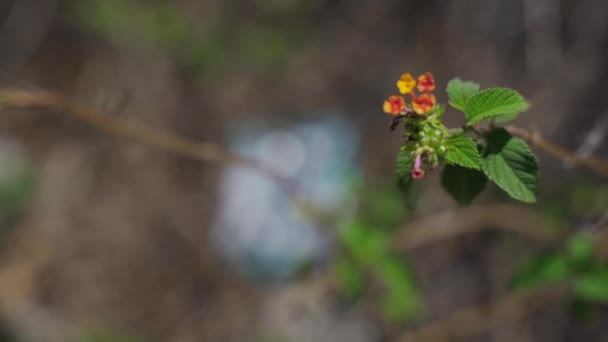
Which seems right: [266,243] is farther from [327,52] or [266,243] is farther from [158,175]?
[327,52]

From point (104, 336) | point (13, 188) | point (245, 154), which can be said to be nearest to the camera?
point (104, 336)

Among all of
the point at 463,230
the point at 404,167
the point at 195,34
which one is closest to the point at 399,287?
the point at 463,230

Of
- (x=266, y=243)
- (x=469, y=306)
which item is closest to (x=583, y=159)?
(x=469, y=306)

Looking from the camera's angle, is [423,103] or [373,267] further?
[373,267]

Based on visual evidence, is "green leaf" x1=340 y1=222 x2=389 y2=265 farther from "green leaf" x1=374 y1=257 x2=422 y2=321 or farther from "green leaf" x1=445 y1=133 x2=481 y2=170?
"green leaf" x1=445 y1=133 x2=481 y2=170

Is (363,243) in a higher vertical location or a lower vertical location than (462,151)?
higher

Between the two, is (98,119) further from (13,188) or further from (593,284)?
(13,188)

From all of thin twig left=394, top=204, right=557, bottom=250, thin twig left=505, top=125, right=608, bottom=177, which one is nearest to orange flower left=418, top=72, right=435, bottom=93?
thin twig left=505, top=125, right=608, bottom=177

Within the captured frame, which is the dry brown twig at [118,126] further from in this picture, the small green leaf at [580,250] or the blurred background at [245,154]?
the blurred background at [245,154]

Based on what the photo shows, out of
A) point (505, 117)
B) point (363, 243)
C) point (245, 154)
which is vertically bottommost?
point (505, 117)
